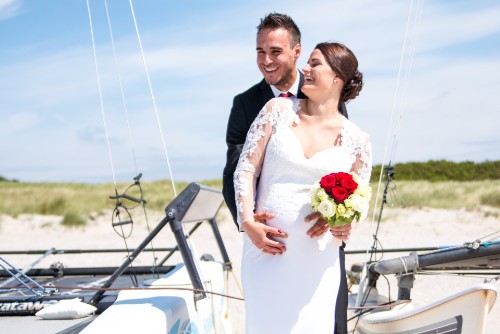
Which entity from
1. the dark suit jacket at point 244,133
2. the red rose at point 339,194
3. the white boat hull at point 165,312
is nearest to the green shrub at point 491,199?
the white boat hull at point 165,312

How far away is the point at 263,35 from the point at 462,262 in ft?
8.72

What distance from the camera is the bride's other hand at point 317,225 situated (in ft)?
11.9

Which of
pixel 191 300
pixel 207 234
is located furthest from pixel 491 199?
pixel 191 300

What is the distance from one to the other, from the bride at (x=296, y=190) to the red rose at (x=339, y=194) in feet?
0.78

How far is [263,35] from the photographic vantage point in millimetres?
4082

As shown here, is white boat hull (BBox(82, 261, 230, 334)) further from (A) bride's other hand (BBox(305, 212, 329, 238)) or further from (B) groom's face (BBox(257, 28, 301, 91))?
(B) groom's face (BBox(257, 28, 301, 91))

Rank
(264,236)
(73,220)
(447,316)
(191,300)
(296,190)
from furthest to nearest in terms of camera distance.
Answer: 1. (73,220)
2. (447,316)
3. (191,300)
4. (296,190)
5. (264,236)

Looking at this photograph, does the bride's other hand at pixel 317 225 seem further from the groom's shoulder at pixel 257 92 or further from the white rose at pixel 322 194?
the groom's shoulder at pixel 257 92

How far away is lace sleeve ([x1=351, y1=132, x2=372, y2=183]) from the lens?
3.86 metres

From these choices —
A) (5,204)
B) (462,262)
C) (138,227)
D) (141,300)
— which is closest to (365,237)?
(138,227)

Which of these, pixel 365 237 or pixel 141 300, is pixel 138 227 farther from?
pixel 141 300

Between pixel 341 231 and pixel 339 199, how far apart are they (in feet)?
0.84

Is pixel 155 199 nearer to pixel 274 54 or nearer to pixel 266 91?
pixel 266 91

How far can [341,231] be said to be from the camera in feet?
11.9
